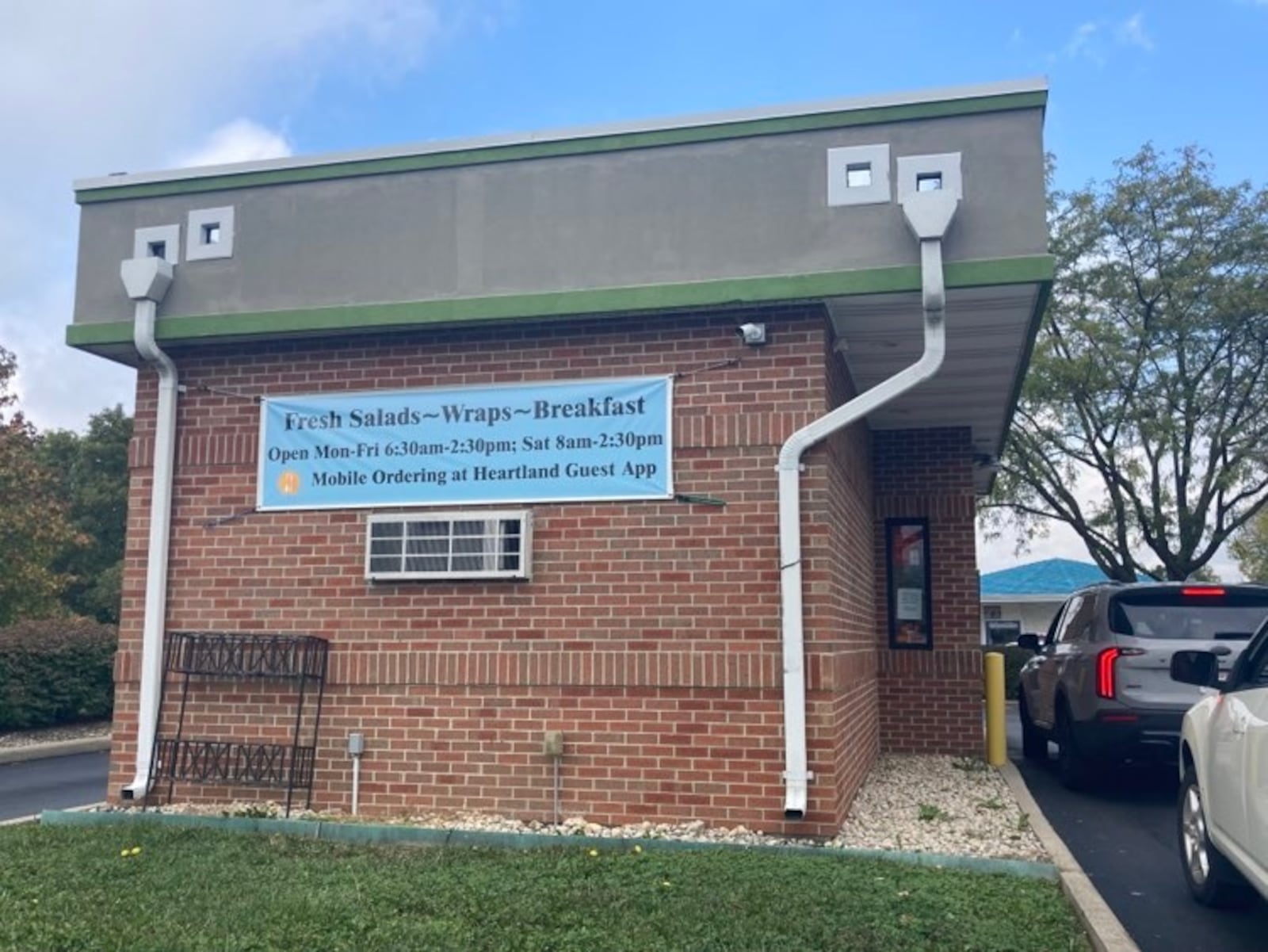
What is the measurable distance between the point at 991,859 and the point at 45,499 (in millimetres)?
17918

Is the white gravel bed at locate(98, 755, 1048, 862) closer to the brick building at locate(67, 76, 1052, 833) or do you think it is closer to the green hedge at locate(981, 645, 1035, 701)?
the brick building at locate(67, 76, 1052, 833)

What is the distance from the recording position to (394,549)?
789 centimetres

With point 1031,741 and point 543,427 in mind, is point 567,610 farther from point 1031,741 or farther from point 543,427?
point 1031,741

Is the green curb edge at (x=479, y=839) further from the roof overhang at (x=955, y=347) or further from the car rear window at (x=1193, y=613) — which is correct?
the car rear window at (x=1193, y=613)

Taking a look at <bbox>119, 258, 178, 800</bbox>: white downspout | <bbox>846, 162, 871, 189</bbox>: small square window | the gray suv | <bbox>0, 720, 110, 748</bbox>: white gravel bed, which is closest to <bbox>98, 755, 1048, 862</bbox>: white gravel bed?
<bbox>119, 258, 178, 800</bbox>: white downspout

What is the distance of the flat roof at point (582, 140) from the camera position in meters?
7.32

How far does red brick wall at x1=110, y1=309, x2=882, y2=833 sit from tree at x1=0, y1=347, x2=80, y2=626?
40.2 feet

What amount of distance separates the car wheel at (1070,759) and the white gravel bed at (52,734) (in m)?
11.9

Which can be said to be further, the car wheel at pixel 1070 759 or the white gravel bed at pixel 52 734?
the white gravel bed at pixel 52 734

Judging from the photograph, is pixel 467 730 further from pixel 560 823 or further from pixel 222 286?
pixel 222 286

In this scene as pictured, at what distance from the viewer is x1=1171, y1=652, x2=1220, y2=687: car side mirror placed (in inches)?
240

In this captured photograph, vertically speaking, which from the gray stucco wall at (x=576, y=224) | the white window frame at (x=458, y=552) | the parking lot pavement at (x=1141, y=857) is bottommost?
the parking lot pavement at (x=1141, y=857)

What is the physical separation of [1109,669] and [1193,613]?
0.87 metres

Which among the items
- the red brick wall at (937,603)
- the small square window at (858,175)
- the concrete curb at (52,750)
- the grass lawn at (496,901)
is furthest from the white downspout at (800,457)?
the concrete curb at (52,750)
